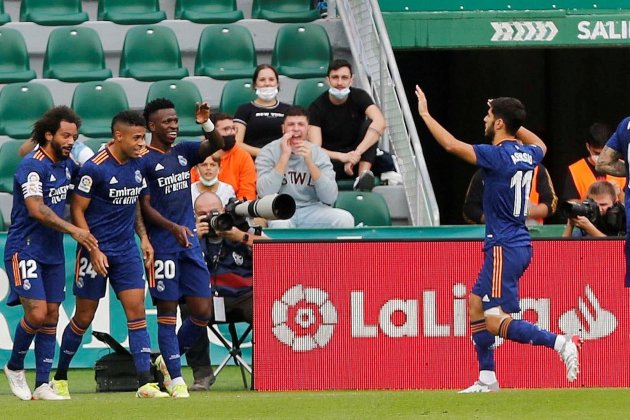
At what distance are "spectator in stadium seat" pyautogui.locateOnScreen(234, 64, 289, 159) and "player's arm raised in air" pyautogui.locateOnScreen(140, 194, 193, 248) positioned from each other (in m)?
3.63

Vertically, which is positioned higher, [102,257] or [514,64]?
[514,64]

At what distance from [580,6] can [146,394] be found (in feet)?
28.6

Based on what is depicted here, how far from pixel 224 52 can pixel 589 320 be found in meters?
6.40

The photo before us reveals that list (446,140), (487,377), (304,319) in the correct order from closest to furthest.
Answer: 1. (446,140)
2. (487,377)
3. (304,319)

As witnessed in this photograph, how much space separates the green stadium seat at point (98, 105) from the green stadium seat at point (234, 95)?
97 centimetres

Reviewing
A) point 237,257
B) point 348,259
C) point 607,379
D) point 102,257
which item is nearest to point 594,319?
point 607,379

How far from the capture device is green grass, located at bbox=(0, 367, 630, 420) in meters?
8.13

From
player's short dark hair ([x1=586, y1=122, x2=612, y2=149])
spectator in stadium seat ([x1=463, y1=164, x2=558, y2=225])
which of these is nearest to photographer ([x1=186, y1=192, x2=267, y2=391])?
spectator in stadium seat ([x1=463, y1=164, x2=558, y2=225])

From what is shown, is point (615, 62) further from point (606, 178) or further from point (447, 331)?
point (447, 331)

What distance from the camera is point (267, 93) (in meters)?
14.0

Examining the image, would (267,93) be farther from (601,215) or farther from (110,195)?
(110,195)

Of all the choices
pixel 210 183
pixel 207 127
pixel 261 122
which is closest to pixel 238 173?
pixel 210 183

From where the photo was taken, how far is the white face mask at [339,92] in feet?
46.0

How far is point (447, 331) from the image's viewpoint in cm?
1096
